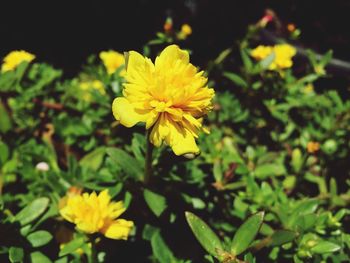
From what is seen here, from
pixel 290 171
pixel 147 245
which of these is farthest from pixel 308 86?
pixel 147 245

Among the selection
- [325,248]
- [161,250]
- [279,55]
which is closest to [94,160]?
[161,250]

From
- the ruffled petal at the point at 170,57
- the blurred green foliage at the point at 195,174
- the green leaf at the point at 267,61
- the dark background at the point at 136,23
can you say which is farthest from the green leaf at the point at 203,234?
the dark background at the point at 136,23

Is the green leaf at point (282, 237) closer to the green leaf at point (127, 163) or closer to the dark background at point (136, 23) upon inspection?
the green leaf at point (127, 163)

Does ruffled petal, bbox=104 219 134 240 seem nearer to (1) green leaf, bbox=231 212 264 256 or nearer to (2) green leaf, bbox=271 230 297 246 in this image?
(1) green leaf, bbox=231 212 264 256

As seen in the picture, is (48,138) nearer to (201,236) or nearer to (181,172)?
(181,172)

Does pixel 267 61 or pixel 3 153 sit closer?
pixel 3 153

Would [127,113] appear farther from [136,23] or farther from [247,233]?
[136,23]
